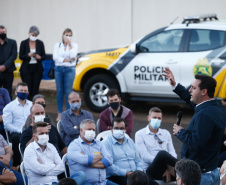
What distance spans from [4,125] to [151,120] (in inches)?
92.4

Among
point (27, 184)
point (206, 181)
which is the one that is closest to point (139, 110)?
point (27, 184)

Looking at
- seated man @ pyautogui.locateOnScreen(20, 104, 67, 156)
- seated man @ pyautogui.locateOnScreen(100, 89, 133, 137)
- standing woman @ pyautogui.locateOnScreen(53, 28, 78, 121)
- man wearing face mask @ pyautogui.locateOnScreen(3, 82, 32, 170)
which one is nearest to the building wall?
A: standing woman @ pyautogui.locateOnScreen(53, 28, 78, 121)

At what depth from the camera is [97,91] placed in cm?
1216

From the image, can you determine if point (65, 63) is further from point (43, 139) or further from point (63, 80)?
point (43, 139)

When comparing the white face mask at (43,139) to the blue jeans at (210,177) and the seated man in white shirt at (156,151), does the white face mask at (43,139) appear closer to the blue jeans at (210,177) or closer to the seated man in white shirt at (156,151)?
the seated man in white shirt at (156,151)

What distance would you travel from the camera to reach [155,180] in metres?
7.27

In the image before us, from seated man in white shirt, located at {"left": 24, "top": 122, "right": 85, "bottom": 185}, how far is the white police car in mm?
4927

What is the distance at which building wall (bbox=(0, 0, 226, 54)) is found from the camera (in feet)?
47.1

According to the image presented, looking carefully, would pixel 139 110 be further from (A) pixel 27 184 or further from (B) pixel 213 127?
(B) pixel 213 127

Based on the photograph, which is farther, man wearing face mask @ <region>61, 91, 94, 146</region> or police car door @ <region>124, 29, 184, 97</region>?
police car door @ <region>124, 29, 184, 97</region>

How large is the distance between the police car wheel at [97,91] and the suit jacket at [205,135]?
664 cm

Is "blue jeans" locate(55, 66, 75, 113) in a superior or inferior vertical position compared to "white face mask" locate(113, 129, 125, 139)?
superior

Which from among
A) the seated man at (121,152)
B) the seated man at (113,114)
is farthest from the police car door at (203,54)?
the seated man at (121,152)

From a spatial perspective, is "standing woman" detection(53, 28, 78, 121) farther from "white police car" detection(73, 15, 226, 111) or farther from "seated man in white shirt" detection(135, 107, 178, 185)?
"seated man in white shirt" detection(135, 107, 178, 185)
